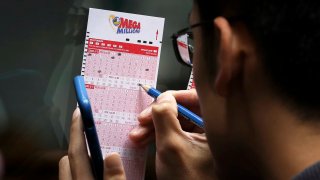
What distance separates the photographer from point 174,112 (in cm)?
54

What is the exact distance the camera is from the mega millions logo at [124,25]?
598mm

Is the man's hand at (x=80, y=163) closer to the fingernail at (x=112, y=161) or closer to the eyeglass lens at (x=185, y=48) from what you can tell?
the fingernail at (x=112, y=161)

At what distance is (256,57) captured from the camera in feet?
1.07

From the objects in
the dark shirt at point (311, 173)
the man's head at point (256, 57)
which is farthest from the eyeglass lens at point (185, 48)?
the dark shirt at point (311, 173)

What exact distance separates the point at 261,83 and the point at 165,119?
8.9 inches

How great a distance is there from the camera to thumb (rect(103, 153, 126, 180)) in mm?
470

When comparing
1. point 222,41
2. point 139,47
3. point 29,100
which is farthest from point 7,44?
point 222,41

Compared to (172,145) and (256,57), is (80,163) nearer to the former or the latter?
(172,145)

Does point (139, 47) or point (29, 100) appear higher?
point (139, 47)

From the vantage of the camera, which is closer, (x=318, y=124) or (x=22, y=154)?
(x=318, y=124)

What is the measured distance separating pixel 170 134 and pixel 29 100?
237 millimetres

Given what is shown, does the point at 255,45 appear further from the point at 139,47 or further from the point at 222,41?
the point at 139,47

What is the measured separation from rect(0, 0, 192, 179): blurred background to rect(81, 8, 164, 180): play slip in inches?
0.7

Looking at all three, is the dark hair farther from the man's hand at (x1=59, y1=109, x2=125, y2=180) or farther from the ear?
the man's hand at (x1=59, y1=109, x2=125, y2=180)
